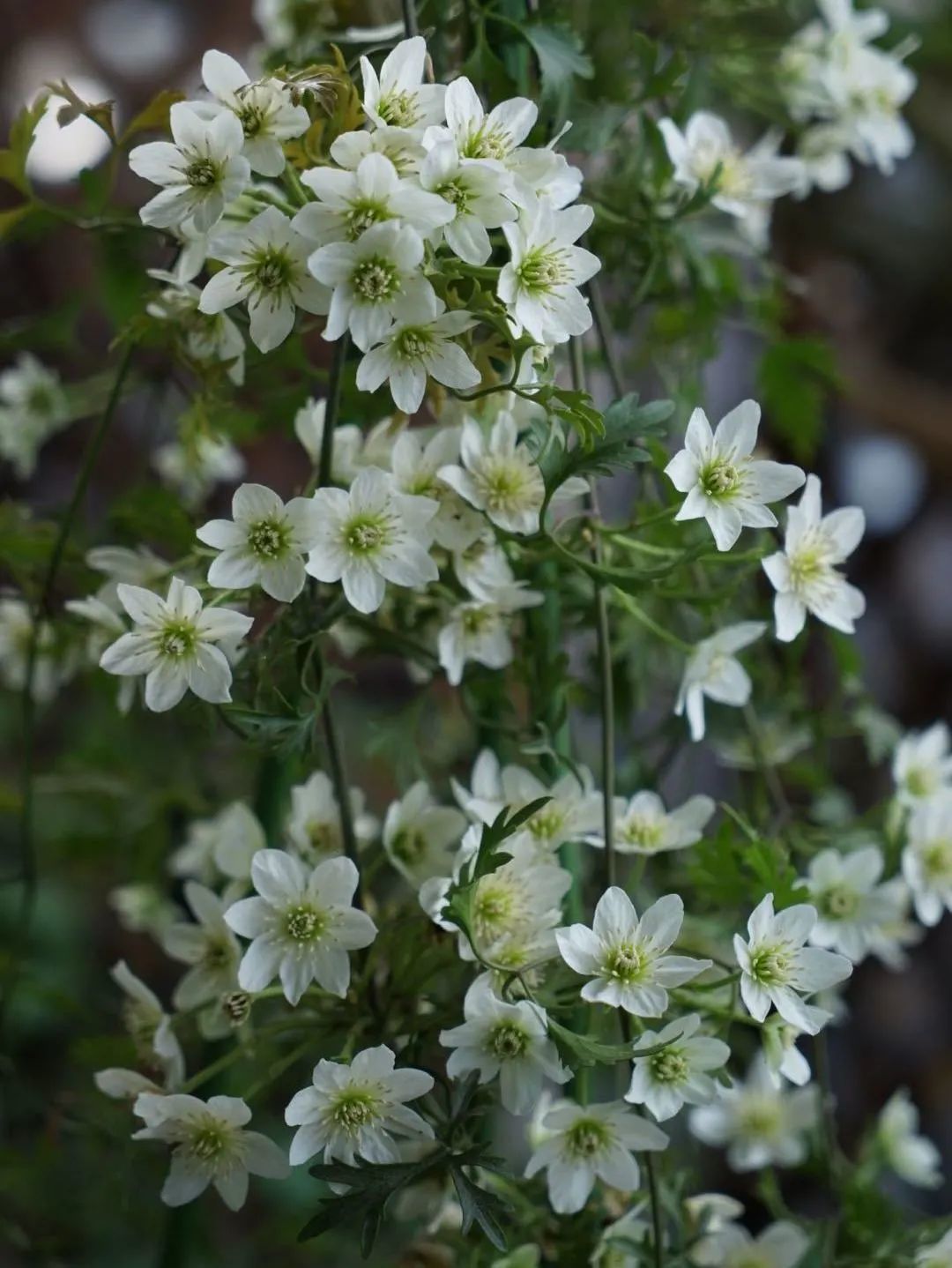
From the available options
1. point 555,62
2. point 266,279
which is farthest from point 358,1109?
point 555,62

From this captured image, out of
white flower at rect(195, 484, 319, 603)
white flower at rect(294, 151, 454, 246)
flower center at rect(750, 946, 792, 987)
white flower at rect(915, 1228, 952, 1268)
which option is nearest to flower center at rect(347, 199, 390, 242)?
white flower at rect(294, 151, 454, 246)

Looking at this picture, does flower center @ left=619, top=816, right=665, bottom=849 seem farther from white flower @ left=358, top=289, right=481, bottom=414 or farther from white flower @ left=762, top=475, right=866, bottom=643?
white flower @ left=358, top=289, right=481, bottom=414

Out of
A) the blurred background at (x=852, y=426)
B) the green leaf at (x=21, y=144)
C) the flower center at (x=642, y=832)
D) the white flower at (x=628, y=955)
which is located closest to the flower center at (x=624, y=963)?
the white flower at (x=628, y=955)

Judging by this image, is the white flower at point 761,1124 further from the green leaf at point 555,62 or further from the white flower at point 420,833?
the green leaf at point 555,62

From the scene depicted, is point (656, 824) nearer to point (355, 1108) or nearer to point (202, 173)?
point (355, 1108)

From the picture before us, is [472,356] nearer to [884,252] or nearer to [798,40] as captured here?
[798,40]
